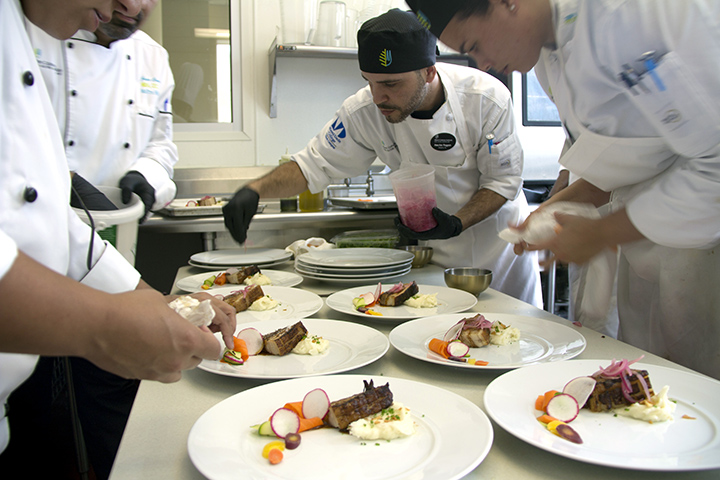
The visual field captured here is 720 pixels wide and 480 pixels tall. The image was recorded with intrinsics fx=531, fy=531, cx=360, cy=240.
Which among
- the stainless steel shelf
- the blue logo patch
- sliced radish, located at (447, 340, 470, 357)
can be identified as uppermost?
the stainless steel shelf

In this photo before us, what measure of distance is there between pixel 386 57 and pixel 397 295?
102 centimetres

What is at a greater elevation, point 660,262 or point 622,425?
point 660,262

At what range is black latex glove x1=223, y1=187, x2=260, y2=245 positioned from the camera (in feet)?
6.93

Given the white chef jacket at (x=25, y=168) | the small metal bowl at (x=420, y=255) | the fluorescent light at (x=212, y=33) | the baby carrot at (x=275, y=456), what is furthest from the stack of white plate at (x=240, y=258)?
the fluorescent light at (x=212, y=33)

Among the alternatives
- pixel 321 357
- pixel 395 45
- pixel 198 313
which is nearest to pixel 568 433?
pixel 321 357

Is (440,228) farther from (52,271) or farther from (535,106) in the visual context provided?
(535,106)

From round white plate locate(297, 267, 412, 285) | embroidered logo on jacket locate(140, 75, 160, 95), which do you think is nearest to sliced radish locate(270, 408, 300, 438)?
round white plate locate(297, 267, 412, 285)

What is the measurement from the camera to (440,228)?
6.66 ft

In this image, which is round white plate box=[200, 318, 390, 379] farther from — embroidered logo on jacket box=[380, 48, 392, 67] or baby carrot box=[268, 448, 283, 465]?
embroidered logo on jacket box=[380, 48, 392, 67]

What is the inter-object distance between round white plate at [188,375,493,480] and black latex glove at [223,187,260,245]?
4.07 feet

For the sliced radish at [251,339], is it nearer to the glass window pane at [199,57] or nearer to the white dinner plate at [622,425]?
the white dinner plate at [622,425]

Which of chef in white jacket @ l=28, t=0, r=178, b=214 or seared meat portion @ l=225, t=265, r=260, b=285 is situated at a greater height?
chef in white jacket @ l=28, t=0, r=178, b=214

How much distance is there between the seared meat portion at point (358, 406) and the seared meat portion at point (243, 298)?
754 mm

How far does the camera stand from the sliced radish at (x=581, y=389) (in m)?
0.91
